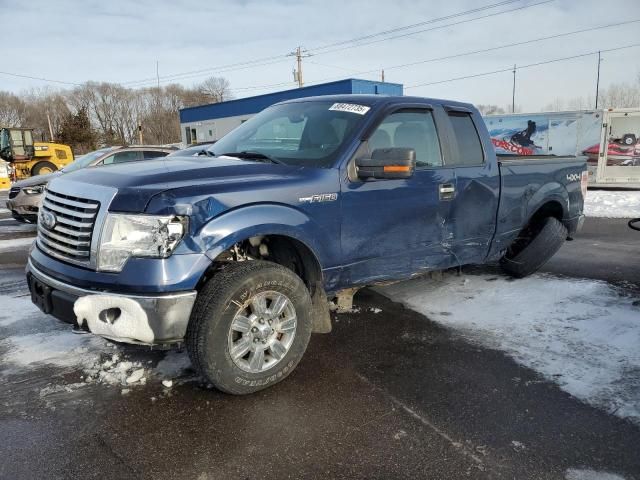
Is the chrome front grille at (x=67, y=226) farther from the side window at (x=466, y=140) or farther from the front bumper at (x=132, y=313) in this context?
the side window at (x=466, y=140)

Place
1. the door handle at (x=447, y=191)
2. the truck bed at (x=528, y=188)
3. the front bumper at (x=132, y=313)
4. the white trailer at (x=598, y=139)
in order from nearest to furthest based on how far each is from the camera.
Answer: the front bumper at (x=132, y=313)
the door handle at (x=447, y=191)
the truck bed at (x=528, y=188)
the white trailer at (x=598, y=139)

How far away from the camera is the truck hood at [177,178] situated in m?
2.71

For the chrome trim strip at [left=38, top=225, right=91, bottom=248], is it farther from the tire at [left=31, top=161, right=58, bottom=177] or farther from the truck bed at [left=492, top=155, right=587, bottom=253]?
the tire at [left=31, top=161, right=58, bottom=177]

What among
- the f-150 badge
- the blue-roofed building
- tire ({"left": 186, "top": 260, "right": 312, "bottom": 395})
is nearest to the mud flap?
tire ({"left": 186, "top": 260, "right": 312, "bottom": 395})

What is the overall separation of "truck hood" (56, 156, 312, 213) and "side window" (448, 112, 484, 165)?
174 cm

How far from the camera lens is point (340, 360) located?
356 cm

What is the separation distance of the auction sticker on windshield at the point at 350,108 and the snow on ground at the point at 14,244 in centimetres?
632

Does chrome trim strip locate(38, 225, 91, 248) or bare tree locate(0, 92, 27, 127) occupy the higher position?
bare tree locate(0, 92, 27, 127)

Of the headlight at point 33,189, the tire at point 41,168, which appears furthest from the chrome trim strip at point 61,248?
the tire at point 41,168

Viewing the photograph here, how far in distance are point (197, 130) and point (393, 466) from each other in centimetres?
4781

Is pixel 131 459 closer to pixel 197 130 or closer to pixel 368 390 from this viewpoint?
pixel 368 390

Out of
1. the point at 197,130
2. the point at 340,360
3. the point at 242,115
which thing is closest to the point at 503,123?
the point at 340,360

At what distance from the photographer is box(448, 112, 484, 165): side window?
14.2ft

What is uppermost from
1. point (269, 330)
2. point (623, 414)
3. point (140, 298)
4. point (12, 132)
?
point (12, 132)
